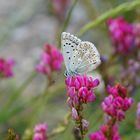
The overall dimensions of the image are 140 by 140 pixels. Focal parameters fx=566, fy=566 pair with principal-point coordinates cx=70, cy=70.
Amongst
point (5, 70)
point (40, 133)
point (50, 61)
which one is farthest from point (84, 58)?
point (5, 70)

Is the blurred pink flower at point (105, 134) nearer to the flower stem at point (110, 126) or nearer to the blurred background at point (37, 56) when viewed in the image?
the flower stem at point (110, 126)

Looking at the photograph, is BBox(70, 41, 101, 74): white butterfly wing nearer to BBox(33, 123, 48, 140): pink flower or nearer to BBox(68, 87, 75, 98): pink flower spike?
BBox(68, 87, 75, 98): pink flower spike

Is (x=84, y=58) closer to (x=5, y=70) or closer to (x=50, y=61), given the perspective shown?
(x=50, y=61)

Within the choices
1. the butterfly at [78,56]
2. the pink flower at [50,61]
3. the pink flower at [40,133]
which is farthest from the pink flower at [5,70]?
the butterfly at [78,56]

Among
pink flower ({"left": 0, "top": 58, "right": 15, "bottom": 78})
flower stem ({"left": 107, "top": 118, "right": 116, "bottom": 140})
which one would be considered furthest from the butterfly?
pink flower ({"left": 0, "top": 58, "right": 15, "bottom": 78})

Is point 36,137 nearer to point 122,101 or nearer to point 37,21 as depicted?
point 122,101

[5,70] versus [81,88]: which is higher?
[5,70]

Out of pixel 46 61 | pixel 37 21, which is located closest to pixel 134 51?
pixel 46 61
